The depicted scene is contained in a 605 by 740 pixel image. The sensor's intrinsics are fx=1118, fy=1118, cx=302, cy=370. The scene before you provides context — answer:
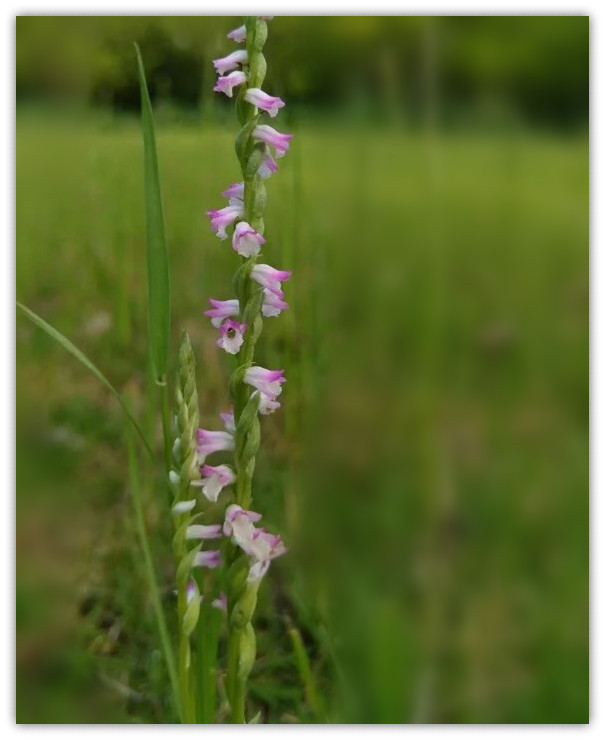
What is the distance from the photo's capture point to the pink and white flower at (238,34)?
1.62 m

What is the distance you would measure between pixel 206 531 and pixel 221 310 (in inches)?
11.9

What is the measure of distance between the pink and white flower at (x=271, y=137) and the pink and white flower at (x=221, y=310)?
221mm

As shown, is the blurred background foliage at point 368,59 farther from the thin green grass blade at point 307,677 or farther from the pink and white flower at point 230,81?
the thin green grass blade at point 307,677

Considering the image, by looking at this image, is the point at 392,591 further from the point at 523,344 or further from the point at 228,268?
the point at 228,268

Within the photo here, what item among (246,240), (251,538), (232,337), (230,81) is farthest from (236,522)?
(230,81)

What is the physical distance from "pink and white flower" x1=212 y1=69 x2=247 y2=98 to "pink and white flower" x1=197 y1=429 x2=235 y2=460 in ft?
1.54

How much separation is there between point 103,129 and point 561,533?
3.05 feet

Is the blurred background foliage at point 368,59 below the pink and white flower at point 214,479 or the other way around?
the other way around

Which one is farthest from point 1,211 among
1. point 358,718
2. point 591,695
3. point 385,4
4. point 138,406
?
point 591,695

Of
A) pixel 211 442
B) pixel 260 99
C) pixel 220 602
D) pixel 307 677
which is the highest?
pixel 260 99

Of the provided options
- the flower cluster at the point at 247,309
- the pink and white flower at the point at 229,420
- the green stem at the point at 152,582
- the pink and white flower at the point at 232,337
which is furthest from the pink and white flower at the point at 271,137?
the green stem at the point at 152,582

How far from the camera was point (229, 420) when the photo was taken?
1.52 meters

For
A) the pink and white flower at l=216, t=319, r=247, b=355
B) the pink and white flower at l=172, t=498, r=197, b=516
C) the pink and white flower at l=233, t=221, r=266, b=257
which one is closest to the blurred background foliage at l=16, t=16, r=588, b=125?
the pink and white flower at l=233, t=221, r=266, b=257

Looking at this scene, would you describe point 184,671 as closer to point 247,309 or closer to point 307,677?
point 307,677
